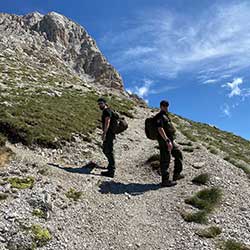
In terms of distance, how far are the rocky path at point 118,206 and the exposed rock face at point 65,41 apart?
76665 millimetres

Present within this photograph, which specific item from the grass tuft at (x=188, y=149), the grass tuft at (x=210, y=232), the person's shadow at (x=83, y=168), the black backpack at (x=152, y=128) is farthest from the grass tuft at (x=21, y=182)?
the grass tuft at (x=188, y=149)

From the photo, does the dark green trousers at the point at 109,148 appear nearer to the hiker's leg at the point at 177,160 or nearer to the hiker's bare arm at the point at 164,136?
the hiker's bare arm at the point at 164,136

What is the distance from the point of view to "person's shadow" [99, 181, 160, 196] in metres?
14.8

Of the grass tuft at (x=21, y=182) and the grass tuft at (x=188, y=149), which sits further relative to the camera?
the grass tuft at (x=188, y=149)

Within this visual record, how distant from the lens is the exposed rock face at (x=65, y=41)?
10094 centimetres

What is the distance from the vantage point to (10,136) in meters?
19.4

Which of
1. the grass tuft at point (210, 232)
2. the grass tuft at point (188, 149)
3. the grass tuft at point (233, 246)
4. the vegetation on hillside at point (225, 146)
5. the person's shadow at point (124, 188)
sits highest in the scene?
the vegetation on hillside at point (225, 146)

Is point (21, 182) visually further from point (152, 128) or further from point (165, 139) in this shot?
point (165, 139)

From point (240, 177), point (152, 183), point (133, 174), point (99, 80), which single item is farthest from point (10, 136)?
point (99, 80)

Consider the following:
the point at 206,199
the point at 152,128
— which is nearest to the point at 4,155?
the point at 152,128

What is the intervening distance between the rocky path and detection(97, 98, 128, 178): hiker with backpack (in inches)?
27.0

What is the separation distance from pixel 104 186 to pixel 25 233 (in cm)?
514

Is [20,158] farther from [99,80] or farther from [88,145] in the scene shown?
[99,80]

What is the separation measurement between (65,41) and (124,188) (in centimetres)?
11481
